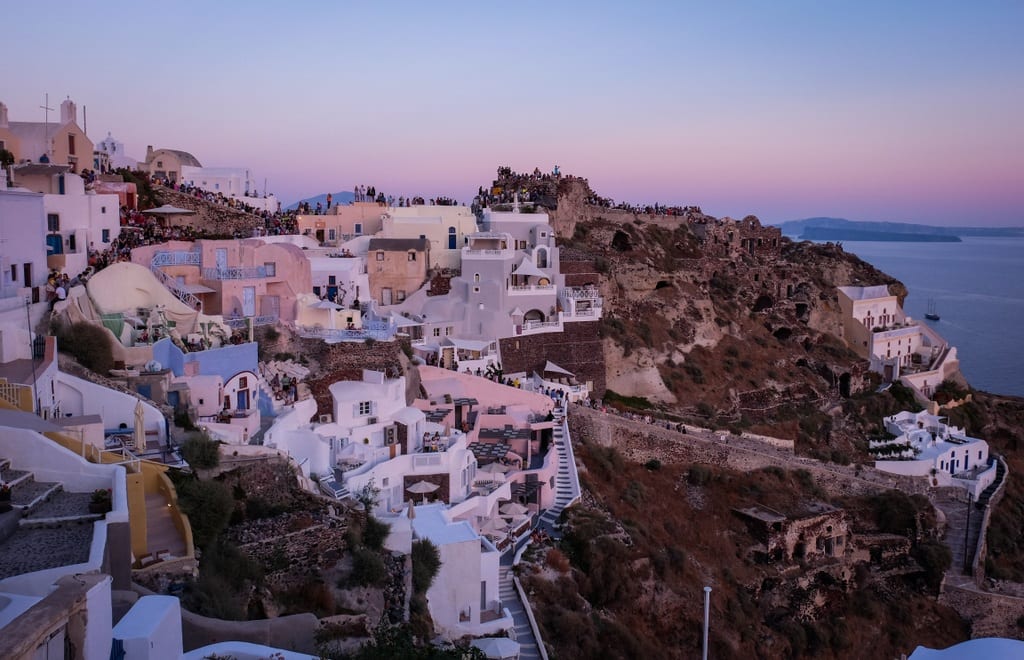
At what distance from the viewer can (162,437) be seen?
14.1m

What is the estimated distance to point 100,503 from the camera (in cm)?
884

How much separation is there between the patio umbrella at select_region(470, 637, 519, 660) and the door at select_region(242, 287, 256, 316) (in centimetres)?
1258

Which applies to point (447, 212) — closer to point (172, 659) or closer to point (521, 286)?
point (521, 286)

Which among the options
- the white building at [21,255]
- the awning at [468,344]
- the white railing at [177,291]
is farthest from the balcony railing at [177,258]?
the awning at [468,344]

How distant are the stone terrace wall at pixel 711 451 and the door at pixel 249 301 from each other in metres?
9.61

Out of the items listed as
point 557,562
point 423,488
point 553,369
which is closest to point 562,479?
point 557,562

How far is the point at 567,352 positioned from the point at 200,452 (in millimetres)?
18578

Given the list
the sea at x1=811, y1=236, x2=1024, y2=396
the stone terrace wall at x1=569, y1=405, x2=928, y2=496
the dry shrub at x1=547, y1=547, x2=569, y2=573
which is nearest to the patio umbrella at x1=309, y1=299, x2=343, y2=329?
the stone terrace wall at x1=569, y1=405, x2=928, y2=496

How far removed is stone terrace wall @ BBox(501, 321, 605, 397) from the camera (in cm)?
2936

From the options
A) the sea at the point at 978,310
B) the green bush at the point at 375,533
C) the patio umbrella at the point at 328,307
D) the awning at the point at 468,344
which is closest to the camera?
the green bush at the point at 375,533

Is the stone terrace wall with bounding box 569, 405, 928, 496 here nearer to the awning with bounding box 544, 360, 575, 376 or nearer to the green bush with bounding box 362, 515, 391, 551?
the awning with bounding box 544, 360, 575, 376

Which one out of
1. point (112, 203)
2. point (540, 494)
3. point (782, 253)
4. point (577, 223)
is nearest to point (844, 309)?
point (782, 253)

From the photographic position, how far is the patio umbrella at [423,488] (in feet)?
61.0

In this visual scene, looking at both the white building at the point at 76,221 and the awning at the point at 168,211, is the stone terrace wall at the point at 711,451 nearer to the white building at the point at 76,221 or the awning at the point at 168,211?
the awning at the point at 168,211
